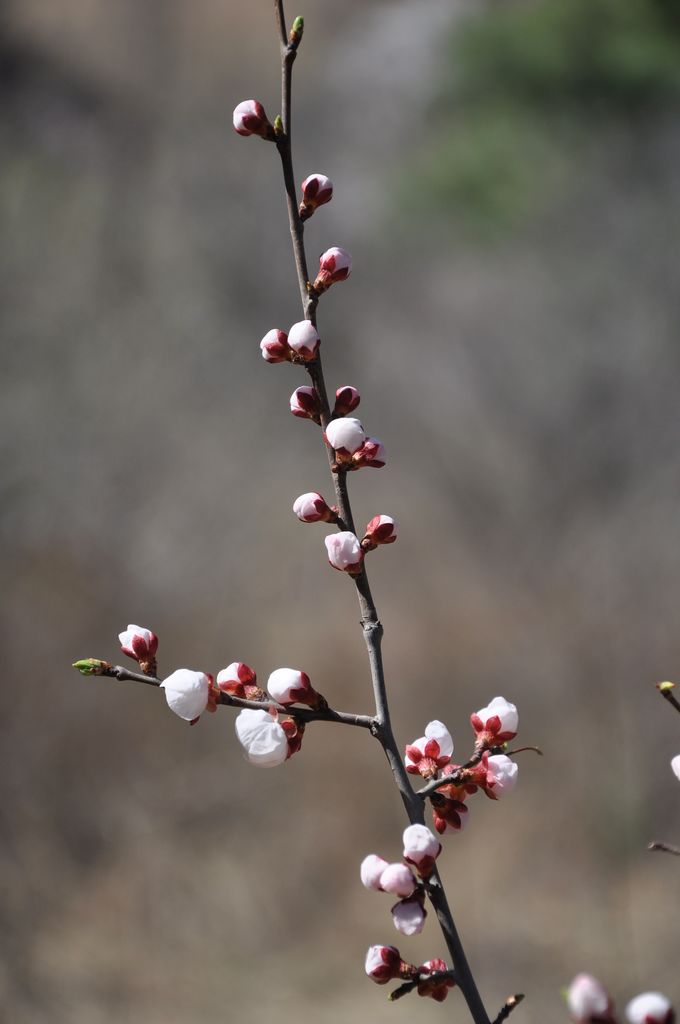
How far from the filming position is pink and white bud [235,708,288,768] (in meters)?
0.29

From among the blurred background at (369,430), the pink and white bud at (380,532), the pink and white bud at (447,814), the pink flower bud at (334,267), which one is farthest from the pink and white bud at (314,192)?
the blurred background at (369,430)

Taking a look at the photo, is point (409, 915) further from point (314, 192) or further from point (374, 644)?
point (314, 192)

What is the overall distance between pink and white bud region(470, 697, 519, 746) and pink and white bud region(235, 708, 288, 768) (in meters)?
0.08

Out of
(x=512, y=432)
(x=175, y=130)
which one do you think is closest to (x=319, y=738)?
(x=512, y=432)

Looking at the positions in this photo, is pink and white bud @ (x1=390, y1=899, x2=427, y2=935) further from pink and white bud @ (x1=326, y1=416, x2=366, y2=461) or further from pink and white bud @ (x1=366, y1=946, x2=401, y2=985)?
pink and white bud @ (x1=326, y1=416, x2=366, y2=461)

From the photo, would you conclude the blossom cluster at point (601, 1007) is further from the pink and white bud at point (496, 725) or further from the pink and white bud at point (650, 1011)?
the pink and white bud at point (496, 725)

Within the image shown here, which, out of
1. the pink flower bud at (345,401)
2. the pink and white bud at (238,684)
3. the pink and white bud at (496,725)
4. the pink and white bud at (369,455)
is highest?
the pink flower bud at (345,401)

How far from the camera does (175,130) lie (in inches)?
81.4

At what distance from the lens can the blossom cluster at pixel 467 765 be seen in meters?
0.32

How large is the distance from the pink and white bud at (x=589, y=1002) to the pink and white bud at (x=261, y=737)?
0.38ft

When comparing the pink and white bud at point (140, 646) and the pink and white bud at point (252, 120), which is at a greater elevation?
the pink and white bud at point (252, 120)

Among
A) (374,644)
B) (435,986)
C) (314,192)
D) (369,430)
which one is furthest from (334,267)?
(369,430)

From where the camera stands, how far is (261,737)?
29 centimetres

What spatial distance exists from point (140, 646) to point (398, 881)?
0.13 metres
